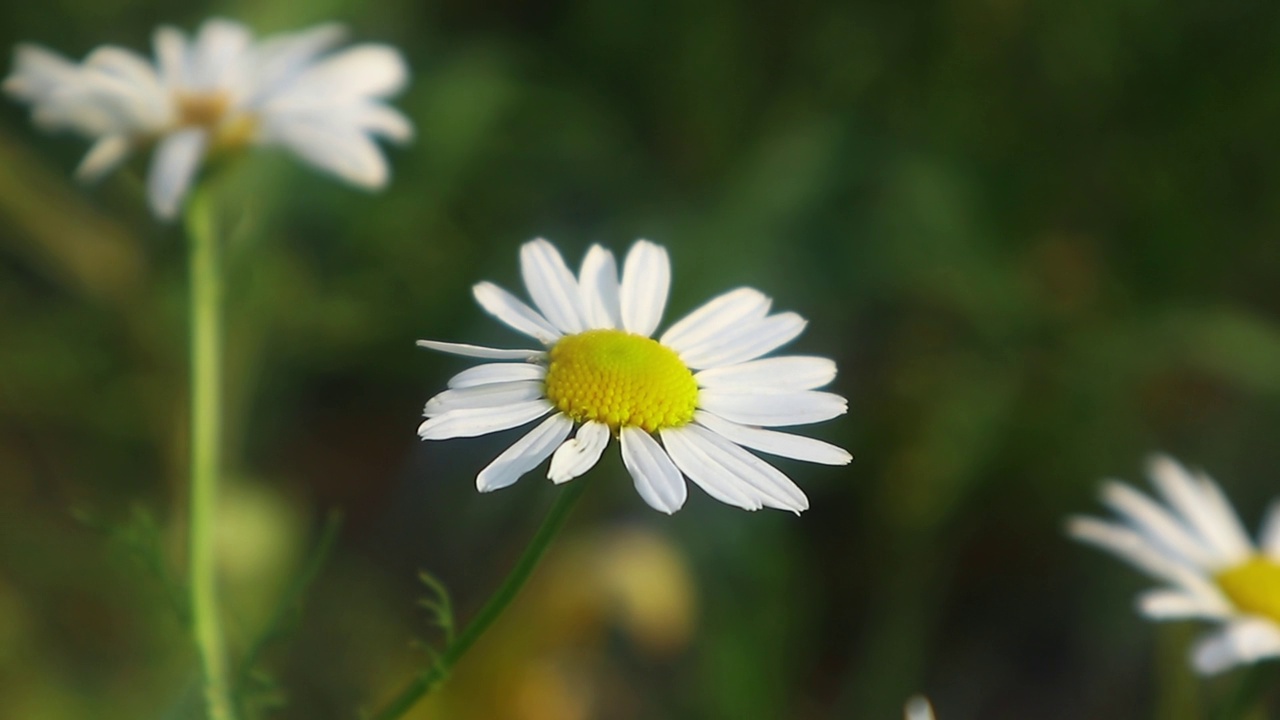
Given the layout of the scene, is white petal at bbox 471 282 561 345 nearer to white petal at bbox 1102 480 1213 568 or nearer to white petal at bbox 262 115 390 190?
white petal at bbox 262 115 390 190

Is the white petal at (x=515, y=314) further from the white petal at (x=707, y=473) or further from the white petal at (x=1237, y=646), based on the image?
the white petal at (x=1237, y=646)

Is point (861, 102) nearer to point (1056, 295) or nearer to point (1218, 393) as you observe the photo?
point (1056, 295)

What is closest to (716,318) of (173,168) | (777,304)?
(173,168)

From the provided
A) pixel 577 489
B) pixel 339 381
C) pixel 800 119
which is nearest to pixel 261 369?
pixel 339 381

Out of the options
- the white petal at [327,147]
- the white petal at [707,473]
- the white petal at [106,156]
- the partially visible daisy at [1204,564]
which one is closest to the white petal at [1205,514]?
the partially visible daisy at [1204,564]

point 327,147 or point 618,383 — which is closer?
point 618,383

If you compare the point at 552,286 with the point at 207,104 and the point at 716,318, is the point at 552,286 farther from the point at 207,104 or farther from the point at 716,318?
the point at 207,104

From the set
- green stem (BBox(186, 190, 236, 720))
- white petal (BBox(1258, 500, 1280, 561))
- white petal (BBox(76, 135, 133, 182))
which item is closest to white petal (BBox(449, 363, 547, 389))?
green stem (BBox(186, 190, 236, 720))
